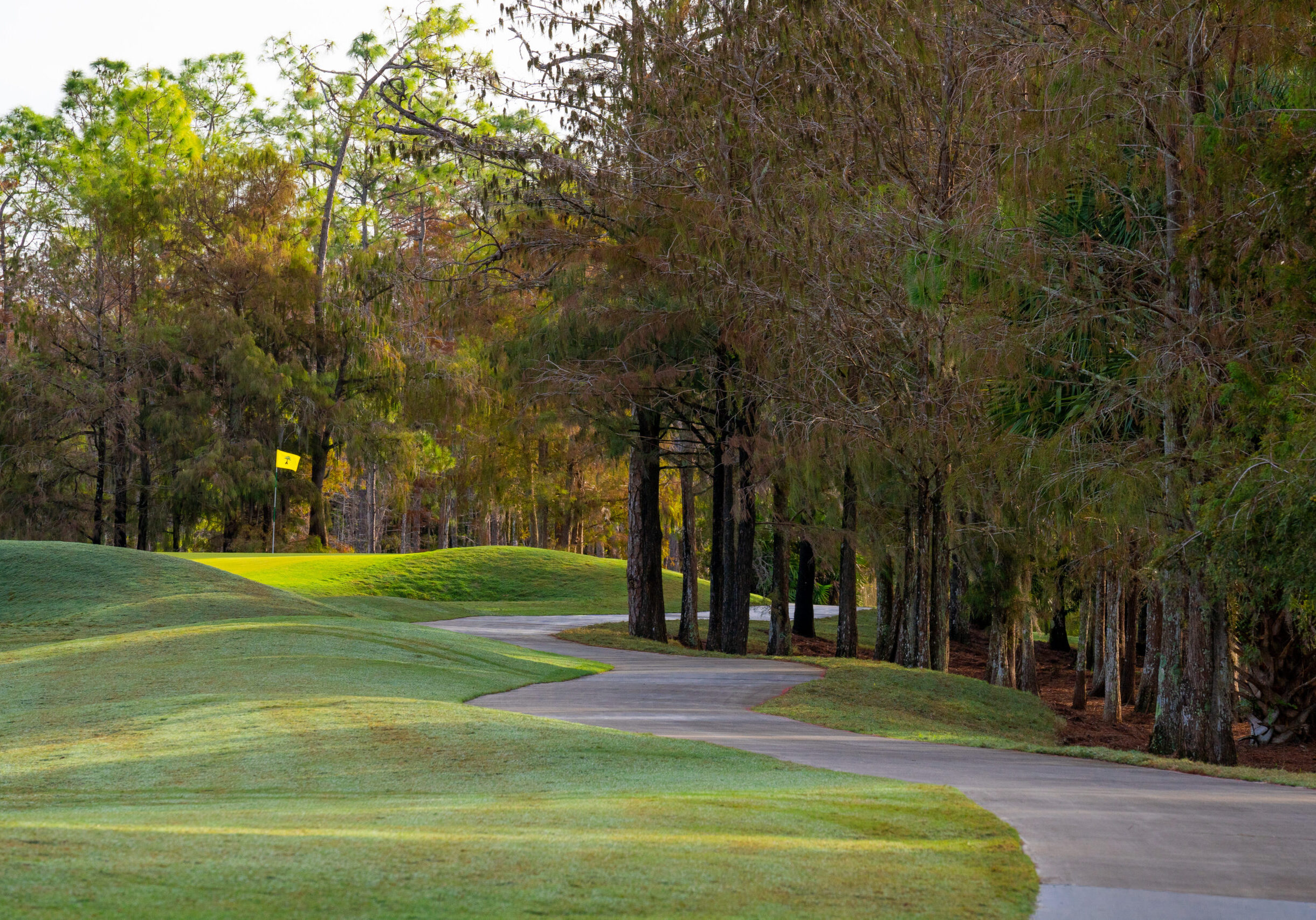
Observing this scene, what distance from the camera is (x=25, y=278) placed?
41.9m

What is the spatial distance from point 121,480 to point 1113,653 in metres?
31.9

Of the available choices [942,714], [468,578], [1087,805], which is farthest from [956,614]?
[1087,805]

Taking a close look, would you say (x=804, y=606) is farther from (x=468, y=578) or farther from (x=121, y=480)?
(x=121, y=480)

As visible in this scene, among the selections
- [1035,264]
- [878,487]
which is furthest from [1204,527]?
[878,487]

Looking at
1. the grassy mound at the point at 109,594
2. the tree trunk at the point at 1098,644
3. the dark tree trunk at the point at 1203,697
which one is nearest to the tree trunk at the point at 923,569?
the dark tree trunk at the point at 1203,697

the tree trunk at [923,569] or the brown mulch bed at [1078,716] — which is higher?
the tree trunk at [923,569]

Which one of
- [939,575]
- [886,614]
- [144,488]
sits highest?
[144,488]

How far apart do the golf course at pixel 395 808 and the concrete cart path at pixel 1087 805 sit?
28 cm

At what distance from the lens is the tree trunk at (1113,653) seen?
2328 centimetres

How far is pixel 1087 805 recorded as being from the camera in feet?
22.0

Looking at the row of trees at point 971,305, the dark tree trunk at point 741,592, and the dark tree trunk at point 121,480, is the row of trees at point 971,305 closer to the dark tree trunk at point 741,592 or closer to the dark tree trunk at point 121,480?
the dark tree trunk at point 741,592

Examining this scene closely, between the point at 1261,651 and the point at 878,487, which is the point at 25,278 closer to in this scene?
the point at 878,487

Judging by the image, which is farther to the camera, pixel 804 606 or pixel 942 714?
pixel 804 606

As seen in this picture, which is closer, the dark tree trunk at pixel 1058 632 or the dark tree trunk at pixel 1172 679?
the dark tree trunk at pixel 1172 679
